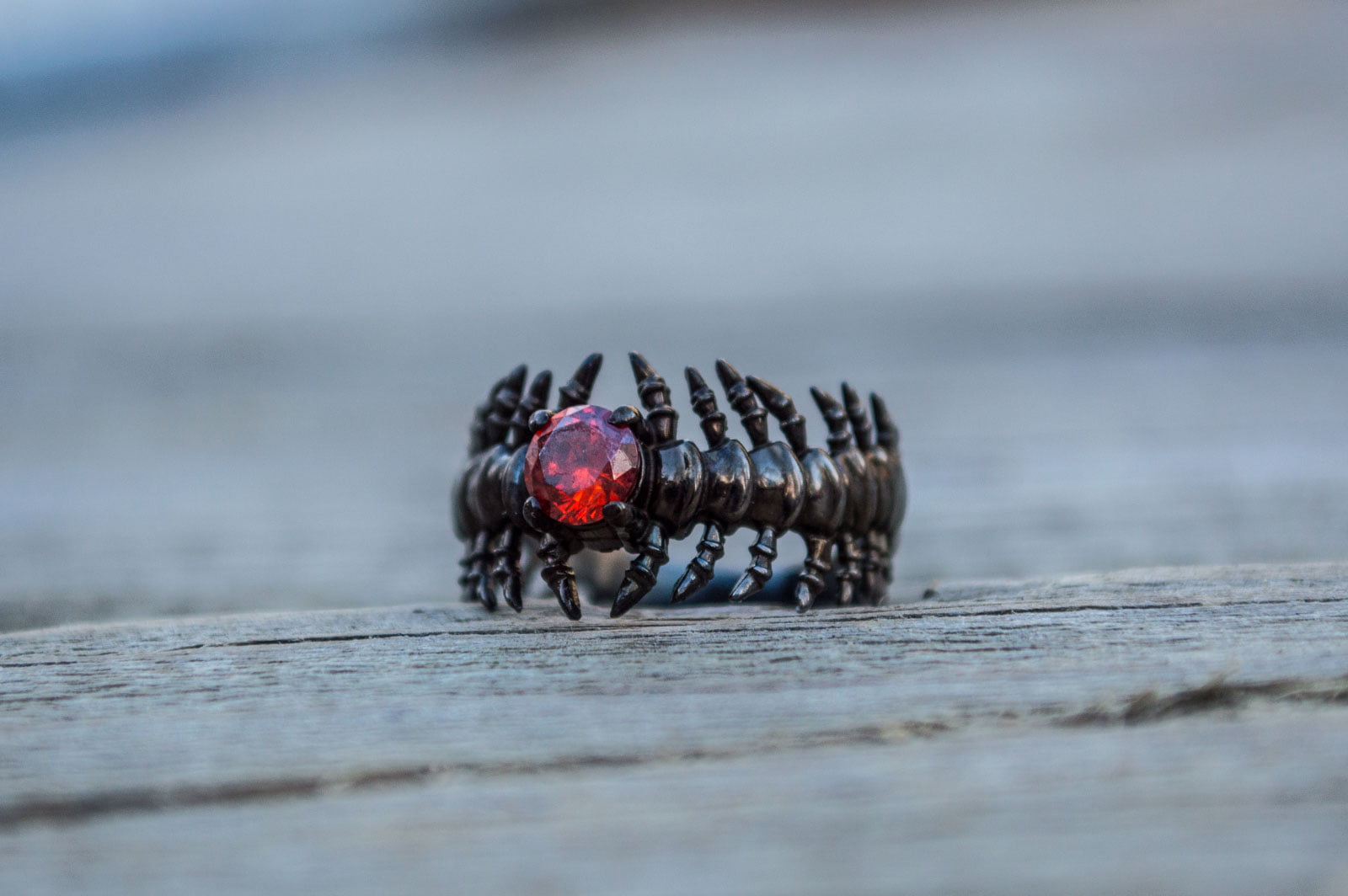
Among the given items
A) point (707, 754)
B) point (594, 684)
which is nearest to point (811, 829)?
point (707, 754)

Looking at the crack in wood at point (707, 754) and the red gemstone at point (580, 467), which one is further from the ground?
the red gemstone at point (580, 467)

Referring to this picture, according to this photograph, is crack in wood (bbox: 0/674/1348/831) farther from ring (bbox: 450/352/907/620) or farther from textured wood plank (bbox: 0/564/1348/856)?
ring (bbox: 450/352/907/620)

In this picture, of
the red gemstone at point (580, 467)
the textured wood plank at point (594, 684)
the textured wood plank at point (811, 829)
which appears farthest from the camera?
the red gemstone at point (580, 467)

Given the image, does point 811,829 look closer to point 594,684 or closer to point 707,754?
point 707,754

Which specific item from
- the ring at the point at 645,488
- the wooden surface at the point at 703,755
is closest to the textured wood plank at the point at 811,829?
the wooden surface at the point at 703,755

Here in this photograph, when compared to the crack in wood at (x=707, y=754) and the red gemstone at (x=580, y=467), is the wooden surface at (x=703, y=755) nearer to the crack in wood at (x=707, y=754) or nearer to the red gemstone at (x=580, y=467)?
the crack in wood at (x=707, y=754)

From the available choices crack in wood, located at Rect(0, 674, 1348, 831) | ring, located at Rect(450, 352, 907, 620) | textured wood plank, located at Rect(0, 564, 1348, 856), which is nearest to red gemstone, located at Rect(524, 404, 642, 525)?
ring, located at Rect(450, 352, 907, 620)

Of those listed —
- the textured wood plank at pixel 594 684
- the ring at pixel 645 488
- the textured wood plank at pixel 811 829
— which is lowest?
the textured wood plank at pixel 811 829
